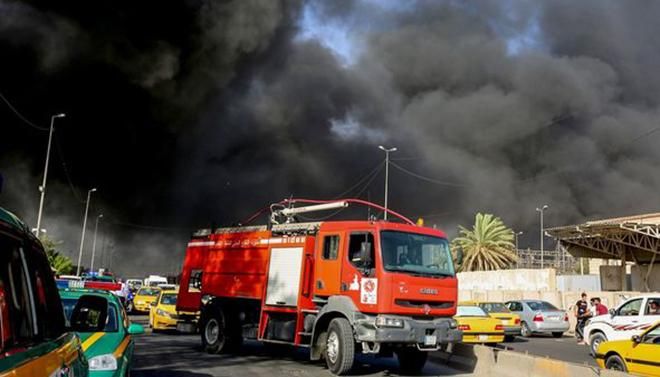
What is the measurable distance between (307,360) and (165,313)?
7733 millimetres

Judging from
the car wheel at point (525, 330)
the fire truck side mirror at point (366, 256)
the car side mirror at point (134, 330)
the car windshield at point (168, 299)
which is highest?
the fire truck side mirror at point (366, 256)

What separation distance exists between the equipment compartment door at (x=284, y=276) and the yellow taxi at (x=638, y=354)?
19.2 feet

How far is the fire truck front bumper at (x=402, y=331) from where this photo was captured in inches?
380

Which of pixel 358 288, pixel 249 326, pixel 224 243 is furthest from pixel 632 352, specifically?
pixel 224 243

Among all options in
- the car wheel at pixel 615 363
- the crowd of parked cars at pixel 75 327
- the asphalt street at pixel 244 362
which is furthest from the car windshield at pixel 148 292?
the car wheel at pixel 615 363

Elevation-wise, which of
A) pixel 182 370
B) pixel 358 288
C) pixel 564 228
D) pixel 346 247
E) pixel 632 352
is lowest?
pixel 182 370

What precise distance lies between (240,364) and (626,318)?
9.44 meters

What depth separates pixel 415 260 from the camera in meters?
10.6

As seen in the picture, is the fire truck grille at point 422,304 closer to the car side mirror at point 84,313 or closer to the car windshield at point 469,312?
the car windshield at point 469,312

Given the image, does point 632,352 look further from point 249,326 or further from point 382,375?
point 249,326

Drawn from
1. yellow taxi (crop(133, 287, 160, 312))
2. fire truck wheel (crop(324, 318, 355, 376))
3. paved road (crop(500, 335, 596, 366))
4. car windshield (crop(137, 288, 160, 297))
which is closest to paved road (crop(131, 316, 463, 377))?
fire truck wheel (crop(324, 318, 355, 376))

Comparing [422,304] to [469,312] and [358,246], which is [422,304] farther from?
[469,312]

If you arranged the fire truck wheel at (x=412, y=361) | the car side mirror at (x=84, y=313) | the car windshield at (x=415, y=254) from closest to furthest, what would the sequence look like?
the car side mirror at (x=84, y=313)
the car windshield at (x=415, y=254)
the fire truck wheel at (x=412, y=361)

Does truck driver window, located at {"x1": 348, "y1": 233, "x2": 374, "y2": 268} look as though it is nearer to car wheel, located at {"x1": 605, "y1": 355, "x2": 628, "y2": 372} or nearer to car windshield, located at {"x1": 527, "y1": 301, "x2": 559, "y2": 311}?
car wheel, located at {"x1": 605, "y1": 355, "x2": 628, "y2": 372}
